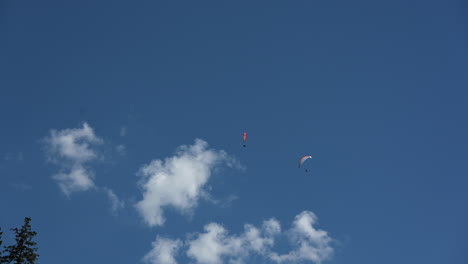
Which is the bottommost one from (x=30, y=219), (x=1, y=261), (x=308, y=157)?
(x=1, y=261)

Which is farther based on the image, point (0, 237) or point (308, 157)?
point (308, 157)

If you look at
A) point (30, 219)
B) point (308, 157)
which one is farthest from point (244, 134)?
point (30, 219)

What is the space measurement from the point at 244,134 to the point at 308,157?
11.3 m

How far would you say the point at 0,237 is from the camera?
4009cm

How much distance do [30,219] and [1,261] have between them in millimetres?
4491

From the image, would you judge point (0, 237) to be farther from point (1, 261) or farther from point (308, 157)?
point (308, 157)

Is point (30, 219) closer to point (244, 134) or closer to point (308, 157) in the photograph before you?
point (244, 134)

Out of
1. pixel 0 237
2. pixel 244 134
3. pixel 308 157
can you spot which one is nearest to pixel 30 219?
pixel 0 237

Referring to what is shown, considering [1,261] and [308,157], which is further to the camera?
[308,157]

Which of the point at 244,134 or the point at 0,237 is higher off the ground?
the point at 244,134

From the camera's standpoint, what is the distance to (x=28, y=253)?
41.2m

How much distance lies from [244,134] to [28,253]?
37.4m

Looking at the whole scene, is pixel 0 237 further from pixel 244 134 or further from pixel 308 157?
pixel 308 157

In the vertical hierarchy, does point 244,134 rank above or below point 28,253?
above
